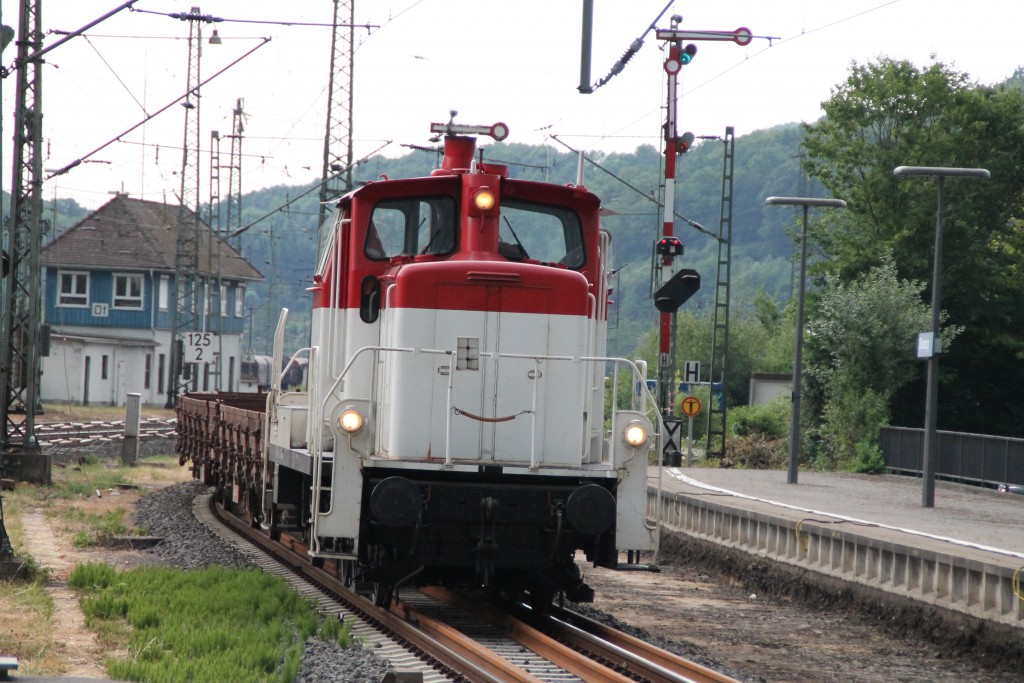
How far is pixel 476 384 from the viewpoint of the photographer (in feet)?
30.9

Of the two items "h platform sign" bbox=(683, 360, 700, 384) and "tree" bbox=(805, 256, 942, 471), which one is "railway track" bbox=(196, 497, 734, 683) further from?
"tree" bbox=(805, 256, 942, 471)

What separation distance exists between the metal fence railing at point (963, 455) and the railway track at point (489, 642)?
51.8 ft

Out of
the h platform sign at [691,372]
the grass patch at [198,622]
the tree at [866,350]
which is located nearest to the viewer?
the grass patch at [198,622]

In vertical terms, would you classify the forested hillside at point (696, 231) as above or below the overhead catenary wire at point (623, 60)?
above

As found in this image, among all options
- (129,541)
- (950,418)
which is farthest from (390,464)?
(950,418)

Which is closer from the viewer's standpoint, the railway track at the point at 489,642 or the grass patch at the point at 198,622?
the grass patch at the point at 198,622

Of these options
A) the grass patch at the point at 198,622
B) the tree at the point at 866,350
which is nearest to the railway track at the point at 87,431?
the tree at the point at 866,350

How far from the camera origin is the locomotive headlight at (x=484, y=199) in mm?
9602

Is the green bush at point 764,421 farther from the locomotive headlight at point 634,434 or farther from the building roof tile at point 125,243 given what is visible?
the locomotive headlight at point 634,434

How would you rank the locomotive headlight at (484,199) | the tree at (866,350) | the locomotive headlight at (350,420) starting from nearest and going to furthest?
1. the locomotive headlight at (350,420)
2. the locomotive headlight at (484,199)
3. the tree at (866,350)

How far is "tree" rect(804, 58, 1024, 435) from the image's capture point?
118 ft

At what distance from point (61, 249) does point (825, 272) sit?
35.0 m

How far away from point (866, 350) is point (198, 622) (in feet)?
80.8

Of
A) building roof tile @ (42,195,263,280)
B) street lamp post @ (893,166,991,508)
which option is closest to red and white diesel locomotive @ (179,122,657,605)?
street lamp post @ (893,166,991,508)
